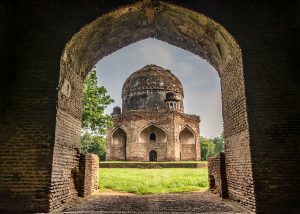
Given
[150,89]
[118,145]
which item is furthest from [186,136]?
[118,145]

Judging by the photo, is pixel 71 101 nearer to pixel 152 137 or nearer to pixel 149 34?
pixel 149 34

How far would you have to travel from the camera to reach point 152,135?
30828mm

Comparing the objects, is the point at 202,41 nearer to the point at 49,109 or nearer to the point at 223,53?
the point at 223,53

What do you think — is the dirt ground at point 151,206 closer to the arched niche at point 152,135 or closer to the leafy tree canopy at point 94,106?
the leafy tree canopy at point 94,106

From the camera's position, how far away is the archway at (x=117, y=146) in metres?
30.9

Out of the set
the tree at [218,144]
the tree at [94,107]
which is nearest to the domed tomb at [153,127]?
the tree at [94,107]

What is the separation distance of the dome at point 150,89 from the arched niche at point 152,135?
3.09 meters

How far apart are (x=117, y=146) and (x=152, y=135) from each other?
4.09 m

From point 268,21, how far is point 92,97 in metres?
13.6

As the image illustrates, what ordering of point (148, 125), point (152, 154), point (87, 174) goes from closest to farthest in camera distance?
point (87, 174) < point (148, 125) < point (152, 154)

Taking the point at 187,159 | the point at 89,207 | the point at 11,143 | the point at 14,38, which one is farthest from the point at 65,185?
the point at 187,159

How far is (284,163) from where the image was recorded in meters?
5.87

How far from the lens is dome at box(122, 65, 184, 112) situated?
110ft

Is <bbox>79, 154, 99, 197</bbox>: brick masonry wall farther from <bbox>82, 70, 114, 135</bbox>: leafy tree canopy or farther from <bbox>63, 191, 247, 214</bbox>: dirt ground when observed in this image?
<bbox>82, 70, 114, 135</bbox>: leafy tree canopy
